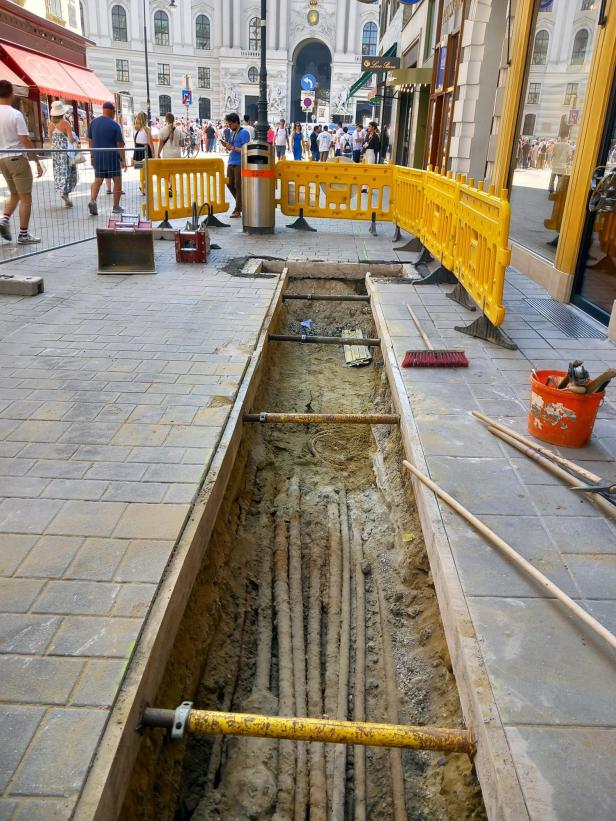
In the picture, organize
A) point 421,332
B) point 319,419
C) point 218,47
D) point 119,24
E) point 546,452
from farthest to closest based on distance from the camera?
point 218,47 → point 119,24 → point 421,332 → point 319,419 → point 546,452

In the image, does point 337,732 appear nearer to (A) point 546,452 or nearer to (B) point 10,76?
(A) point 546,452

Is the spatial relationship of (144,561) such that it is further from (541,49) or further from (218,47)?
(218,47)

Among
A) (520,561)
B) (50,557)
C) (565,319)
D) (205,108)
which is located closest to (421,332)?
(565,319)

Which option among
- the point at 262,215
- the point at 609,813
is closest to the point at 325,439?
the point at 609,813

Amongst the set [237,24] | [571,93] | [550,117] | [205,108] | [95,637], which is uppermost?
[237,24]

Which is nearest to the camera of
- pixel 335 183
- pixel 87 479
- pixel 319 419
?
pixel 87 479

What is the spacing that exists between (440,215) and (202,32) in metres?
65.0

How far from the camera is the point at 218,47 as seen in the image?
62688 mm

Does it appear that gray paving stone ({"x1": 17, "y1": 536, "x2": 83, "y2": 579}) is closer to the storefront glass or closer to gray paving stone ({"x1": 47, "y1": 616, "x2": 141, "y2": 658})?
gray paving stone ({"x1": 47, "y1": 616, "x2": 141, "y2": 658})

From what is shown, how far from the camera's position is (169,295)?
7.69 metres

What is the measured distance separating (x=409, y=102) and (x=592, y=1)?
1567cm

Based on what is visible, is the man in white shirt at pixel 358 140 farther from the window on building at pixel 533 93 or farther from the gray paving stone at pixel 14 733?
the gray paving stone at pixel 14 733

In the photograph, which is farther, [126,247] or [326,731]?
[126,247]

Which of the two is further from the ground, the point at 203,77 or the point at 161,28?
the point at 161,28
